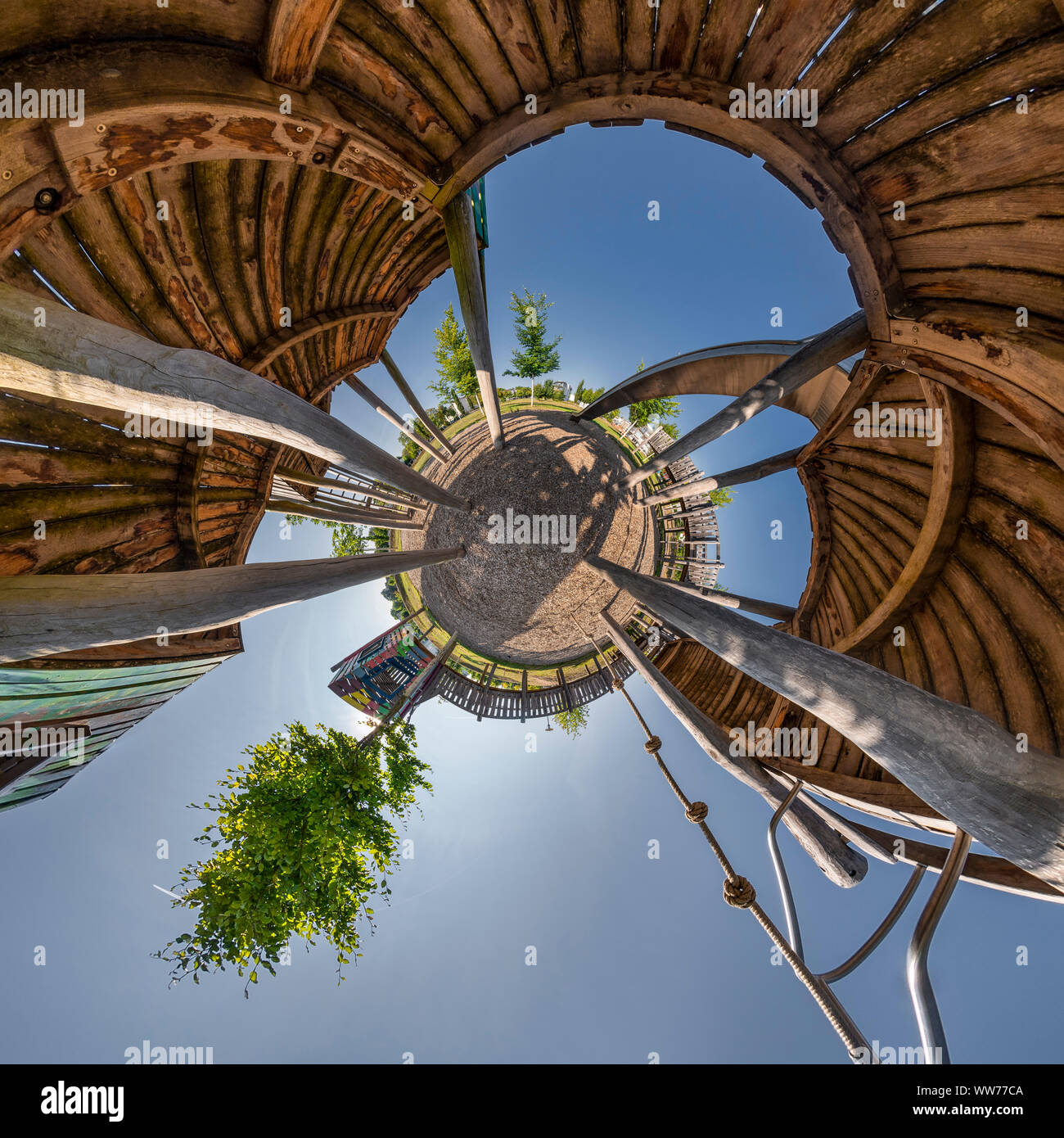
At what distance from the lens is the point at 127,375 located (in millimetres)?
2945

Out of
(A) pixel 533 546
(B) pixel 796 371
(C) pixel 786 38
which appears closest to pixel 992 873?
(B) pixel 796 371

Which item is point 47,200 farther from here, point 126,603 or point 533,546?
point 533,546

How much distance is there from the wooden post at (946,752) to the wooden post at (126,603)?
3.98 m

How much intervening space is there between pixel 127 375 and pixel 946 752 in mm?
5390

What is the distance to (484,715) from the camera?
15812 mm

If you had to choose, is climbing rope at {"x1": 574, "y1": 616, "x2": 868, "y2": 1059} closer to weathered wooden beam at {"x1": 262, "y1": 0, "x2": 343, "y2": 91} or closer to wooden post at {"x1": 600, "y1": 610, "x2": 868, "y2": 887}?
wooden post at {"x1": 600, "y1": 610, "x2": 868, "y2": 887}

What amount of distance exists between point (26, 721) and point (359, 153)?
7.31 metres

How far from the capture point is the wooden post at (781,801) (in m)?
6.52

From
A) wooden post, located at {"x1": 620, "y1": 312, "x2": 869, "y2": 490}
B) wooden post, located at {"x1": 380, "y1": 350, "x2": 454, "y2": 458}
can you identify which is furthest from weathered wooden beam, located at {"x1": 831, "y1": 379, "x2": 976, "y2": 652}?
wooden post, located at {"x1": 380, "y1": 350, "x2": 454, "y2": 458}

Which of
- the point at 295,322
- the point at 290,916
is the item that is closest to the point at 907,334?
the point at 295,322

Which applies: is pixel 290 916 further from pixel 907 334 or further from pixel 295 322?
pixel 907 334

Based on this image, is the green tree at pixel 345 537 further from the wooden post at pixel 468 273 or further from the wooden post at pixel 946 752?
the wooden post at pixel 946 752

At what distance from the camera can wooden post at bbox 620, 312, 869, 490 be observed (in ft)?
16.5
